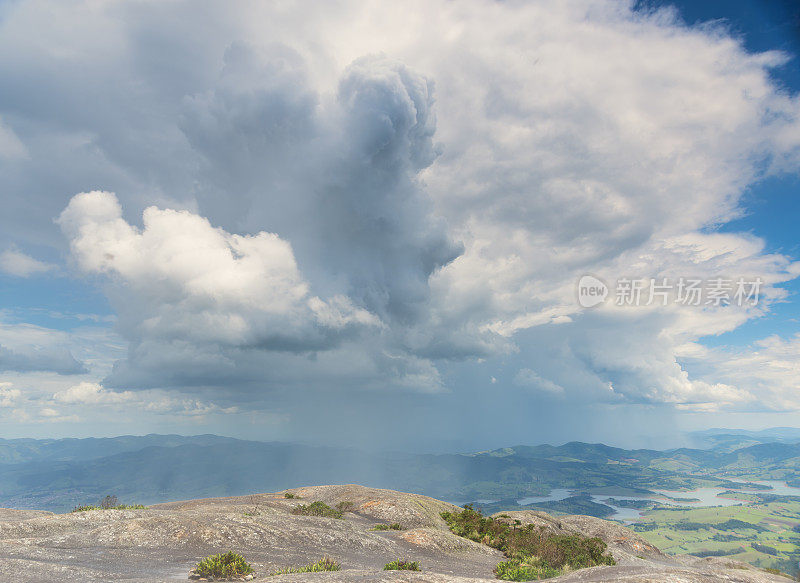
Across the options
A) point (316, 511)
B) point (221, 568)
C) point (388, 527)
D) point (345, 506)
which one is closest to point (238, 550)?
point (221, 568)

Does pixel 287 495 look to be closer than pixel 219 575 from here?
No

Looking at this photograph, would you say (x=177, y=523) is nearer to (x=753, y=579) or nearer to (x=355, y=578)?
(x=355, y=578)

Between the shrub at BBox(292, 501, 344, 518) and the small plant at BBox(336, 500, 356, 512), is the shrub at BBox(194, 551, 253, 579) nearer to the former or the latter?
the shrub at BBox(292, 501, 344, 518)

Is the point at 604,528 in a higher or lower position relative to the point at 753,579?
lower

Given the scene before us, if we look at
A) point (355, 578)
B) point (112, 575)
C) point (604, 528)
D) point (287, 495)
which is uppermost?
point (355, 578)

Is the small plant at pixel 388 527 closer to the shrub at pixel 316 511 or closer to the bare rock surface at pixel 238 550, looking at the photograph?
the bare rock surface at pixel 238 550

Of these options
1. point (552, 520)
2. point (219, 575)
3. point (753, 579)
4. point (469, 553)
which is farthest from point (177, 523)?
point (552, 520)

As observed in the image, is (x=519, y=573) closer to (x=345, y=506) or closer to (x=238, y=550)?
(x=238, y=550)
